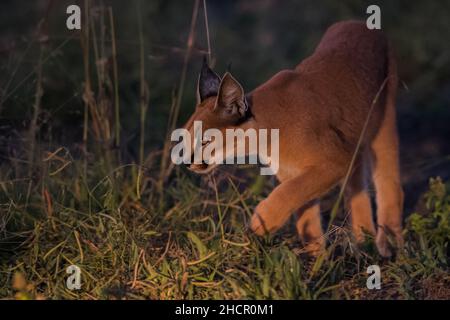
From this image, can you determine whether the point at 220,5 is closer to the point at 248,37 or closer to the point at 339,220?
the point at 248,37

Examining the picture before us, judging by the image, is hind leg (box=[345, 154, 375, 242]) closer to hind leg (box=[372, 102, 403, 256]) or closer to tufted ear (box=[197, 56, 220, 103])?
hind leg (box=[372, 102, 403, 256])

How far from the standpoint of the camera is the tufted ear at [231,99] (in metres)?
5.45

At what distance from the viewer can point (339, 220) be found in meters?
7.07

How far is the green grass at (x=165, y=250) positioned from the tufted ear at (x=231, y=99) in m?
0.60

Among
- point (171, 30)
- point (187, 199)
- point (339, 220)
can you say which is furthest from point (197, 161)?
point (171, 30)

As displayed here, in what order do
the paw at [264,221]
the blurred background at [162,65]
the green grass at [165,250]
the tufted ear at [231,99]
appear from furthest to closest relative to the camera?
the blurred background at [162,65]
the paw at [264,221]
the tufted ear at [231,99]
the green grass at [165,250]

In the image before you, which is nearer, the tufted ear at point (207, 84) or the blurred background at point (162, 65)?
the tufted ear at point (207, 84)

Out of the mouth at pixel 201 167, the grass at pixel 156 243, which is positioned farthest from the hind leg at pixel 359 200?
the mouth at pixel 201 167

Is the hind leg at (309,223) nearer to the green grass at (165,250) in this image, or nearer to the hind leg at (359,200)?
the green grass at (165,250)

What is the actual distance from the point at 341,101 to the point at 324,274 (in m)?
1.68

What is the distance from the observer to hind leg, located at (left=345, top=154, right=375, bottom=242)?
6953 mm

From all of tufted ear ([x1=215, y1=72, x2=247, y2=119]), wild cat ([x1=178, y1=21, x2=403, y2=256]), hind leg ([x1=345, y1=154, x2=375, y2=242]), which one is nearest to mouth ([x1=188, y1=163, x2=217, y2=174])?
wild cat ([x1=178, y1=21, x2=403, y2=256])

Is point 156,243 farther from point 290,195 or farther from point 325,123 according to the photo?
point 325,123

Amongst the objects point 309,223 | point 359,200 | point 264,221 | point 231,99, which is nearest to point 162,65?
point 359,200
